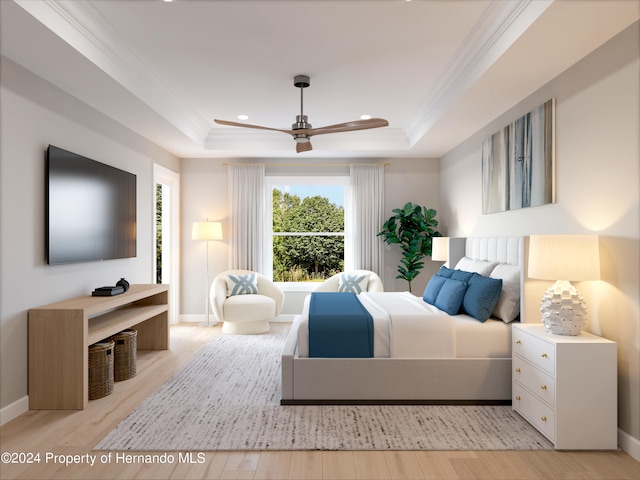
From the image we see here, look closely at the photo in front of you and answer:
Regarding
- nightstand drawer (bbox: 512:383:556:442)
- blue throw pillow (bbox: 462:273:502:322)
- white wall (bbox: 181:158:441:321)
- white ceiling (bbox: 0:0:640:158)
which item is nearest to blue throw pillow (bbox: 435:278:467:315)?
blue throw pillow (bbox: 462:273:502:322)

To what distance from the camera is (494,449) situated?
8.10 feet

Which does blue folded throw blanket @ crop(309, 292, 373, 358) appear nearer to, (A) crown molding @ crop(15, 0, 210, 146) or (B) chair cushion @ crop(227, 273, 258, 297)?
(A) crown molding @ crop(15, 0, 210, 146)

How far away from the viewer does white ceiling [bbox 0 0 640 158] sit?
253 centimetres

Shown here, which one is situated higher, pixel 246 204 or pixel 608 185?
pixel 246 204

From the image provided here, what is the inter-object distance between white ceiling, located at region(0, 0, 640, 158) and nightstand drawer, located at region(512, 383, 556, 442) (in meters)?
2.24

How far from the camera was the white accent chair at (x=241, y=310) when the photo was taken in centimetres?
547

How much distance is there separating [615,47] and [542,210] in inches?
48.6

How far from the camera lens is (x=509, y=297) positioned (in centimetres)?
327

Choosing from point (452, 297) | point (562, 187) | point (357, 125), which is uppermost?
point (357, 125)

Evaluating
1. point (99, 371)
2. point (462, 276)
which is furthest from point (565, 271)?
point (99, 371)

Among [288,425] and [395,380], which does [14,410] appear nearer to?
[288,425]

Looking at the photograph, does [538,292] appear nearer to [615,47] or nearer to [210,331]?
Result: [615,47]

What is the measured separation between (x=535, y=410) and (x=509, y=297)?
2.84ft

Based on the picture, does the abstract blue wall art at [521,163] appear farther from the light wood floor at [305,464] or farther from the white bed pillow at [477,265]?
the light wood floor at [305,464]
